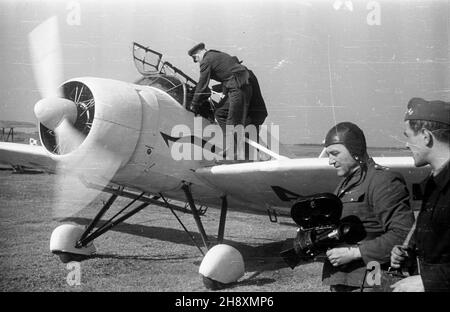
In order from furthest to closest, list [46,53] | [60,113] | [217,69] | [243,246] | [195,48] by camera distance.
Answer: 1. [243,246]
2. [195,48]
3. [217,69]
4. [46,53]
5. [60,113]

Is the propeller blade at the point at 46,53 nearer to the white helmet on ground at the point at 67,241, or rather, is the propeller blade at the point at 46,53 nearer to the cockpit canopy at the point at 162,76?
the cockpit canopy at the point at 162,76

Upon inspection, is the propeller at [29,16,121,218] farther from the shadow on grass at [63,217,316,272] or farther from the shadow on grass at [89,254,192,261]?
the shadow on grass at [63,217,316,272]

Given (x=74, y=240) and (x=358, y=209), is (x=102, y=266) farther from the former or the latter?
(x=358, y=209)

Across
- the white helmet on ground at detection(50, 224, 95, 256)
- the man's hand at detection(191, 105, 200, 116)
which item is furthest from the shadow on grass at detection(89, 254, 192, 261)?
the man's hand at detection(191, 105, 200, 116)

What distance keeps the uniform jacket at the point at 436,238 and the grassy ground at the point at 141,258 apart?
9.75ft

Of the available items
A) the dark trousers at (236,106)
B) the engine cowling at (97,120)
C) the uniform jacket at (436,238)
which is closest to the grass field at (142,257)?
the engine cowling at (97,120)

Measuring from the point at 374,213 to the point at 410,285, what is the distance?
41cm

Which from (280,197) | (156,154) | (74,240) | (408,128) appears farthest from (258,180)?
(408,128)

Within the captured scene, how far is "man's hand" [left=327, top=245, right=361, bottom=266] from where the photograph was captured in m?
2.10

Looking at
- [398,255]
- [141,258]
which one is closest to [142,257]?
[141,258]

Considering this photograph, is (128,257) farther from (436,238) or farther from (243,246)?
(436,238)

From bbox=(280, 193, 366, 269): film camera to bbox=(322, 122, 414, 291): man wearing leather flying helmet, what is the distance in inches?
2.3

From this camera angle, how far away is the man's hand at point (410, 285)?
1826mm

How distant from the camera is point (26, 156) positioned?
246 inches
